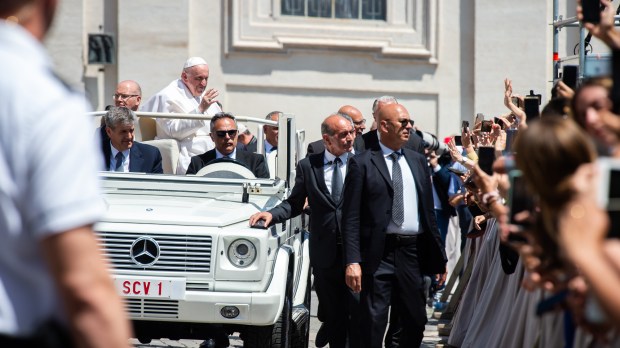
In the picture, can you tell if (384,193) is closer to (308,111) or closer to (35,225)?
(35,225)

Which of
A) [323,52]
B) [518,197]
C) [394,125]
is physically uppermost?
[323,52]

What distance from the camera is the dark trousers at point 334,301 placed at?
9.70m

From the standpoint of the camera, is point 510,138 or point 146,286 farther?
point 146,286

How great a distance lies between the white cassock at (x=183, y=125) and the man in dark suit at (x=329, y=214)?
136 cm

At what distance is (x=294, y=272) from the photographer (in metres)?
9.55

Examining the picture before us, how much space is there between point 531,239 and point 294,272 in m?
5.16

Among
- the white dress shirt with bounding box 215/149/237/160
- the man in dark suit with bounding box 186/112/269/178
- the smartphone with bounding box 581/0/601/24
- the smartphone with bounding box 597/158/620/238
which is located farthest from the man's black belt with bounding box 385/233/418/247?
the smartphone with bounding box 597/158/620/238

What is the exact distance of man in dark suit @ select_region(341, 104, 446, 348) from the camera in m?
8.69

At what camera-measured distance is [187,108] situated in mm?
12047

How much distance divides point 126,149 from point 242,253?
6.87 feet

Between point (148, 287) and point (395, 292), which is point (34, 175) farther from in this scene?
point (395, 292)

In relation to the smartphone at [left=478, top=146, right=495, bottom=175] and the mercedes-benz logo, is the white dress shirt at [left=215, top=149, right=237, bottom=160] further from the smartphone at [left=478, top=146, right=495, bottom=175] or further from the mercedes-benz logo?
the smartphone at [left=478, top=146, right=495, bottom=175]

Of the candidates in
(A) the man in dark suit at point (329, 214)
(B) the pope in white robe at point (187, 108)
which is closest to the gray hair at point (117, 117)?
(B) the pope in white robe at point (187, 108)

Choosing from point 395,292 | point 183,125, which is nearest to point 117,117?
point 183,125
